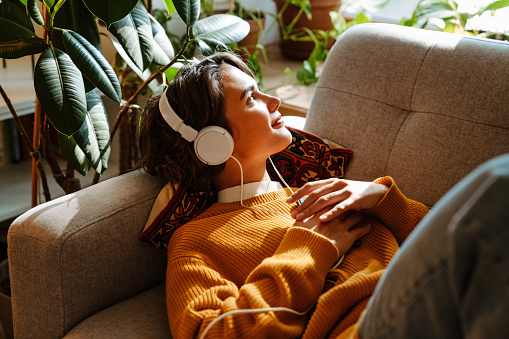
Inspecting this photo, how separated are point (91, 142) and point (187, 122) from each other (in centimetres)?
24

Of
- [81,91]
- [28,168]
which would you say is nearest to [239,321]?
[81,91]

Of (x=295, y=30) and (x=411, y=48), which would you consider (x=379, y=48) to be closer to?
(x=411, y=48)

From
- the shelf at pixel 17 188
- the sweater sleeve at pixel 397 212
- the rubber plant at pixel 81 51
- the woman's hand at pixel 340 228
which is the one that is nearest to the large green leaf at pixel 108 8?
the rubber plant at pixel 81 51

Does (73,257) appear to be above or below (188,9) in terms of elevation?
below

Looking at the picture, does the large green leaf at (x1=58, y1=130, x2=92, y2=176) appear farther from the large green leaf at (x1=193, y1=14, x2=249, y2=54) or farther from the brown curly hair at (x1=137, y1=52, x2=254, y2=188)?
the large green leaf at (x1=193, y1=14, x2=249, y2=54)

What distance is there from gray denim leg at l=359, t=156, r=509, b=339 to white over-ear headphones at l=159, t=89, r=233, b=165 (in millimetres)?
574

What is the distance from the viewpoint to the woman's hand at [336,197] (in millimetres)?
1154

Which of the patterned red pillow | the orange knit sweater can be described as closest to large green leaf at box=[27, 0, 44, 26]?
the patterned red pillow

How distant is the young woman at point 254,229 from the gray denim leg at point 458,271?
30 centimetres

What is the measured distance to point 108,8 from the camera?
111cm

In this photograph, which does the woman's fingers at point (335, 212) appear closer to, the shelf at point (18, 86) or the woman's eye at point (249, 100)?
the woman's eye at point (249, 100)

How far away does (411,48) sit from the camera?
4.49 feet

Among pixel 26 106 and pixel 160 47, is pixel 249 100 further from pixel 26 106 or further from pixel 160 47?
pixel 26 106

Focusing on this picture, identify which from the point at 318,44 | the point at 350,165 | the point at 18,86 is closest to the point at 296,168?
the point at 350,165
